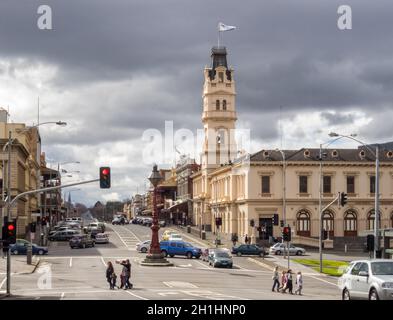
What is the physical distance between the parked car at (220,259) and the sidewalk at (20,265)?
13000 millimetres

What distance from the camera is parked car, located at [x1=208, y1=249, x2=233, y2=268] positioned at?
6047 cm

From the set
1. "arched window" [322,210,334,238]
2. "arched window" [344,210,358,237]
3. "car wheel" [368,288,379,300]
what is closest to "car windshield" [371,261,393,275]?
"car wheel" [368,288,379,300]

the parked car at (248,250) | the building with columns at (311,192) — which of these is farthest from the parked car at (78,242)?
the building with columns at (311,192)

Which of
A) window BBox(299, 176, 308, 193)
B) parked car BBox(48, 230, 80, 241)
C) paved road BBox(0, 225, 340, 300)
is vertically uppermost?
window BBox(299, 176, 308, 193)

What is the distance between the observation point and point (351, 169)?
9900 cm

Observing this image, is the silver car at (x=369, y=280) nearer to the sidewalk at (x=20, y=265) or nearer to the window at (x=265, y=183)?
the sidewalk at (x=20, y=265)

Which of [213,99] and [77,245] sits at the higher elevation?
[213,99]

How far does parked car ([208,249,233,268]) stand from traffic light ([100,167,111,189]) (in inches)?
923

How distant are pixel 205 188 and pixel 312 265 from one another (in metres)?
63.1

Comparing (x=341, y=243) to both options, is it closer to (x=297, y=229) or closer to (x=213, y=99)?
(x=297, y=229)

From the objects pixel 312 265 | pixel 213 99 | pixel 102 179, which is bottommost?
pixel 312 265

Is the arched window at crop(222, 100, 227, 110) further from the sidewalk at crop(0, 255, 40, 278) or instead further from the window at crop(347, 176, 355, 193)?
the sidewalk at crop(0, 255, 40, 278)

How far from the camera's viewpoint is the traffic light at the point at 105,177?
126 ft
